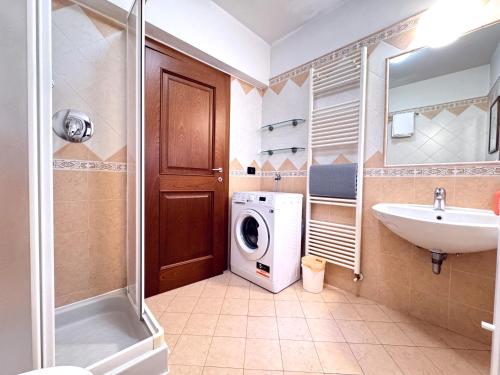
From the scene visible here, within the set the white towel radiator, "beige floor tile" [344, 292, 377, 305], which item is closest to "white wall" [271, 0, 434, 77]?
the white towel radiator

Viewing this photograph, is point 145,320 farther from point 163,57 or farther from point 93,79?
point 163,57

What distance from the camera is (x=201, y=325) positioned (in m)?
1.32

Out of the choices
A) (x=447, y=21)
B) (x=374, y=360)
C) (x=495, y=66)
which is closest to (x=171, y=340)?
(x=374, y=360)

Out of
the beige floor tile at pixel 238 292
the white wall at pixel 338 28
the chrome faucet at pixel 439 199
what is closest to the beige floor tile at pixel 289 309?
the beige floor tile at pixel 238 292

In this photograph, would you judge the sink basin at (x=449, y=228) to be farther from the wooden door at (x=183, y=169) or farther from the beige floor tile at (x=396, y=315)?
the wooden door at (x=183, y=169)

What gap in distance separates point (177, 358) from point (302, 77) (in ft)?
7.49

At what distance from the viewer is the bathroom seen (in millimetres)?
596

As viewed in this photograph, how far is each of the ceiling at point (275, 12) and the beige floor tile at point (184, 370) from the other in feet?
8.10

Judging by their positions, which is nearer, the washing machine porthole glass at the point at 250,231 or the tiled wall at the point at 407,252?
the tiled wall at the point at 407,252

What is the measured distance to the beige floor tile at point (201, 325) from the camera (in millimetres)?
1255

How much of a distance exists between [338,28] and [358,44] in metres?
0.25

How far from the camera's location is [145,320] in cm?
115

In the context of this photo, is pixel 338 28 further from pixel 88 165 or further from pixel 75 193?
pixel 75 193

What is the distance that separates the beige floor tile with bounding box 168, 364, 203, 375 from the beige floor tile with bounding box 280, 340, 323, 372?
0.41 m
